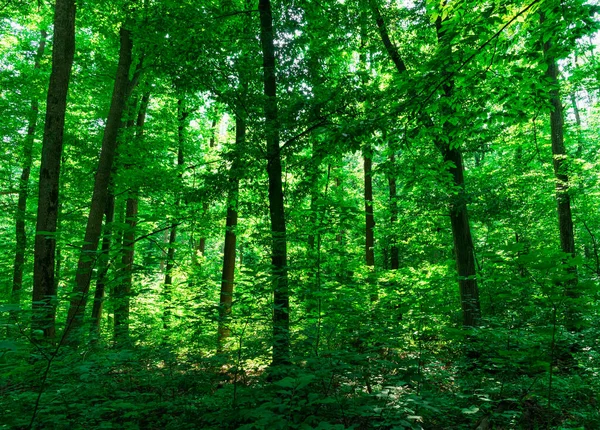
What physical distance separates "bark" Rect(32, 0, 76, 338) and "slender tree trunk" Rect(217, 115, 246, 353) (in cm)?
324

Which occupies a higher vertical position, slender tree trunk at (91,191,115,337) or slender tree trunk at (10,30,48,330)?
slender tree trunk at (10,30,48,330)

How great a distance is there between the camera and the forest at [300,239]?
146 inches

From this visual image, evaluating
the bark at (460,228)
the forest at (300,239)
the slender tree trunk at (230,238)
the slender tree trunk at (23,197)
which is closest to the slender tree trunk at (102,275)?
the forest at (300,239)

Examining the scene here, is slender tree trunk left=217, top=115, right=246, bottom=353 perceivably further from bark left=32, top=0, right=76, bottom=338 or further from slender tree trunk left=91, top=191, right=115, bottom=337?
bark left=32, top=0, right=76, bottom=338

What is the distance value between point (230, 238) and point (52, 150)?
16.9 feet

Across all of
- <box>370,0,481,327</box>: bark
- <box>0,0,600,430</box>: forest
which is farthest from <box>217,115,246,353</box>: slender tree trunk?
<box>370,0,481,327</box>: bark

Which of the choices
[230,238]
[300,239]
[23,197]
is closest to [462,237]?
[300,239]

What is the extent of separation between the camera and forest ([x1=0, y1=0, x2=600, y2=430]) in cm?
371

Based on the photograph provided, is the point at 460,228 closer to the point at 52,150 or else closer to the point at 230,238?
the point at 230,238

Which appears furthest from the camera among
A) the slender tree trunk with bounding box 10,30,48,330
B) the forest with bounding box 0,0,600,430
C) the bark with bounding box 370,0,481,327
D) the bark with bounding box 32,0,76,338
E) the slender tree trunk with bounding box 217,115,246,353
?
the slender tree trunk with bounding box 10,30,48,330

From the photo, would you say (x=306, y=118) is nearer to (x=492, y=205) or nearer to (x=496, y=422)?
(x=496, y=422)

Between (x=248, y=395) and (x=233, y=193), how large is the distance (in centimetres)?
449

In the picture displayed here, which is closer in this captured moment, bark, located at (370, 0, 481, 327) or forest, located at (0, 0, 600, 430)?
forest, located at (0, 0, 600, 430)

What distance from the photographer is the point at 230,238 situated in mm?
10359
